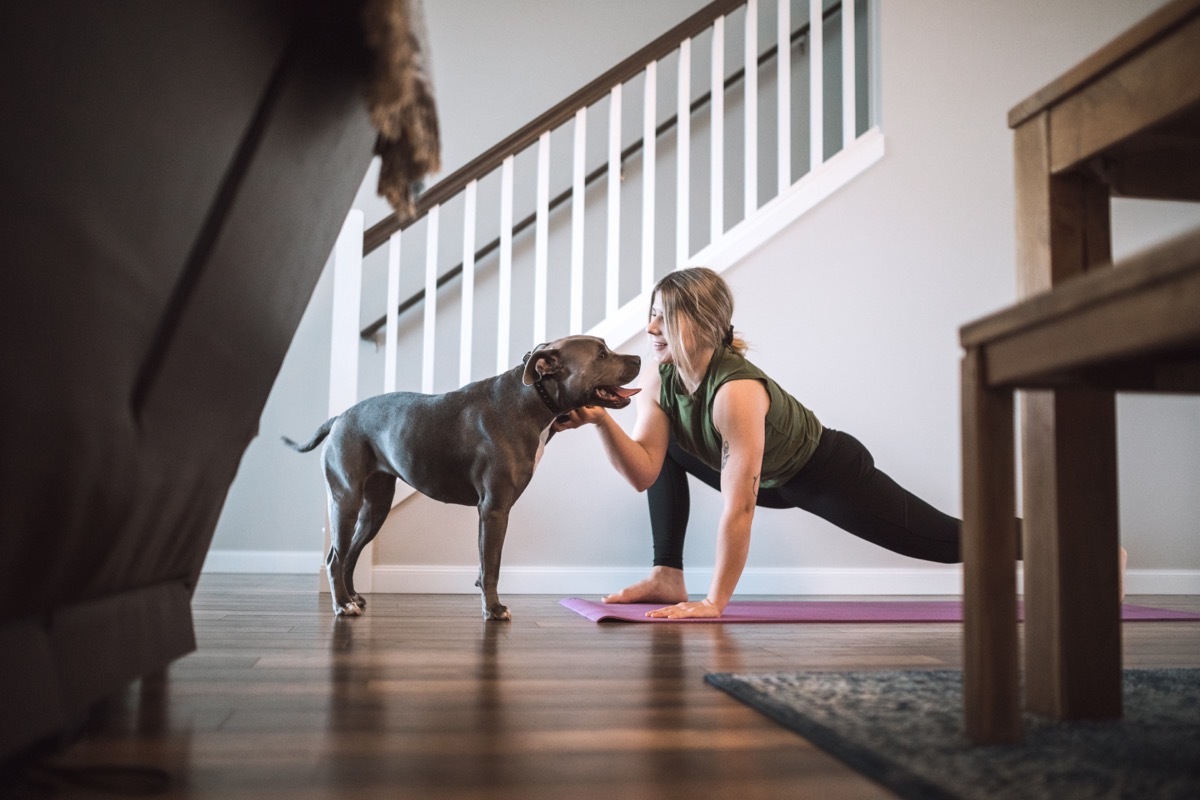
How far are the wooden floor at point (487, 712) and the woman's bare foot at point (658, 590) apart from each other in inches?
22.6

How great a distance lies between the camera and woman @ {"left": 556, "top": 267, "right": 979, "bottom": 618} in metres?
2.20

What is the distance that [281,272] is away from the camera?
1101mm

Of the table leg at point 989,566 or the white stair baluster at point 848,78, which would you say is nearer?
the table leg at point 989,566

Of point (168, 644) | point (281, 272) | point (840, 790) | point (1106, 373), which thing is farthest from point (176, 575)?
point (1106, 373)

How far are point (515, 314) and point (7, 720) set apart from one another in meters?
3.41

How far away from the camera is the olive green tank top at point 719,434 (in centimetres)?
232

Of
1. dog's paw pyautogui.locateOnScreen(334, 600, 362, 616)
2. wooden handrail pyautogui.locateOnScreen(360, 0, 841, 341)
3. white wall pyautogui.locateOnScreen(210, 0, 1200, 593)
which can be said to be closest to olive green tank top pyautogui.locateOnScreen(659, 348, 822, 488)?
white wall pyautogui.locateOnScreen(210, 0, 1200, 593)

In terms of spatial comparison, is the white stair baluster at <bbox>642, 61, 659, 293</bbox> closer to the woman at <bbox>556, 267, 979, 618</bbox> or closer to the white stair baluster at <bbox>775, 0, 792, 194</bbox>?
the white stair baluster at <bbox>775, 0, 792, 194</bbox>

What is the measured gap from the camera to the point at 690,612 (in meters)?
2.14

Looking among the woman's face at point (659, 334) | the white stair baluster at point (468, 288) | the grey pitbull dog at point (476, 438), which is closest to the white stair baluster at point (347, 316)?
the white stair baluster at point (468, 288)

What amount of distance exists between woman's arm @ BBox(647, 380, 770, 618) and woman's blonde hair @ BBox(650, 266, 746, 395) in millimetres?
157

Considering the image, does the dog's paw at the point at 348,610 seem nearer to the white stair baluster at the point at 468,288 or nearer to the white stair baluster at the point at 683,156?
the white stair baluster at the point at 468,288

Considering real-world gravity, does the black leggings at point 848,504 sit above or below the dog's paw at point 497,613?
above

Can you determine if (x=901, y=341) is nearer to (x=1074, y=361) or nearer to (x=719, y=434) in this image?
(x=719, y=434)
